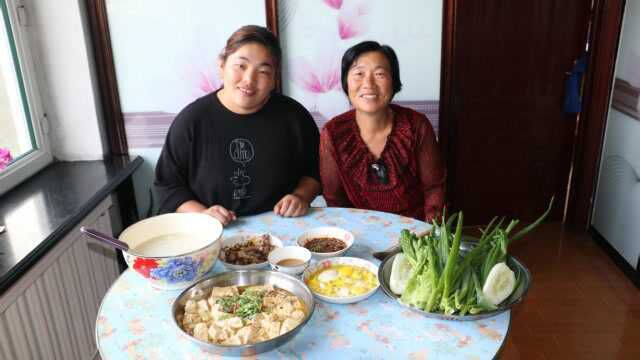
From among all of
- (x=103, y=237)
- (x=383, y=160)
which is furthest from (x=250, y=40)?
(x=103, y=237)

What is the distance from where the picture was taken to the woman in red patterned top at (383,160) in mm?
1916

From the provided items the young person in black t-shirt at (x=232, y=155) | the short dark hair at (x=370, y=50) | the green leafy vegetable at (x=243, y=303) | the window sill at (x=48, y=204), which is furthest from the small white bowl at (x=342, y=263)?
the window sill at (x=48, y=204)

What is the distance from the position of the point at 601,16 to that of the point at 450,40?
856 mm

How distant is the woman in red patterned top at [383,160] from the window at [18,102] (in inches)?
50.7

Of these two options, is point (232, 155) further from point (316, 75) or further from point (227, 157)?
point (316, 75)

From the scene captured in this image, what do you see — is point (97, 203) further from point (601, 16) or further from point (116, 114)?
point (601, 16)

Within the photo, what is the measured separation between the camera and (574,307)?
96.3 inches

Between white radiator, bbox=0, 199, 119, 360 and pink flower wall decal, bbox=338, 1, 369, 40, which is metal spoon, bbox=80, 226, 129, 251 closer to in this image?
→ white radiator, bbox=0, 199, 119, 360

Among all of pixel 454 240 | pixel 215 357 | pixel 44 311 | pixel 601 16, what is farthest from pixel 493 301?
pixel 601 16

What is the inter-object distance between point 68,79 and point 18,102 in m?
0.25

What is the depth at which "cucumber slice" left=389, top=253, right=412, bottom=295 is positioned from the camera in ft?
3.97

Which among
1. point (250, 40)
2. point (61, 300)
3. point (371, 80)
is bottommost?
point (61, 300)

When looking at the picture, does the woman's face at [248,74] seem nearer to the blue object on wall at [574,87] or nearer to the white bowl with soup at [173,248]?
the white bowl with soup at [173,248]

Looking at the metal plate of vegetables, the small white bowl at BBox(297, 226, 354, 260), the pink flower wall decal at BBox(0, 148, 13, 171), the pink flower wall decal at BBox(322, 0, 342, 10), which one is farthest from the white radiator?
the pink flower wall decal at BBox(322, 0, 342, 10)
